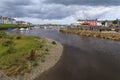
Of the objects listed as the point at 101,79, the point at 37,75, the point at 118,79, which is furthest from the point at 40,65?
the point at 118,79

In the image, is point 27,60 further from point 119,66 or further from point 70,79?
point 119,66

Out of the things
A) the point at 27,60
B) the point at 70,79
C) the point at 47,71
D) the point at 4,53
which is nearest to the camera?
the point at 70,79

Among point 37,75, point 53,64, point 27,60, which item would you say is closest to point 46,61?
point 53,64

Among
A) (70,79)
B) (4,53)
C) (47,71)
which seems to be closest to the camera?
(70,79)

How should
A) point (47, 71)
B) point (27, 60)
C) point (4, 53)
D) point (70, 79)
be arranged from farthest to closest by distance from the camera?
point (4, 53) < point (27, 60) < point (47, 71) < point (70, 79)

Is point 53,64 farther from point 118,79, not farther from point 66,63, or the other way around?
point 118,79

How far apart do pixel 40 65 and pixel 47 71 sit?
2.73 meters

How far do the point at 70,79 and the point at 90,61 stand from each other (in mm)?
14887

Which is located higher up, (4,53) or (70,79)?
(4,53)

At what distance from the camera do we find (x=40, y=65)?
135 ft

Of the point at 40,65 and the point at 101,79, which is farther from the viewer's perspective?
the point at 40,65

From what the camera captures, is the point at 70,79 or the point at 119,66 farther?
the point at 119,66

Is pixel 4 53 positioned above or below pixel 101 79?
above

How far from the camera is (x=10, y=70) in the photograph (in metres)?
35.0
